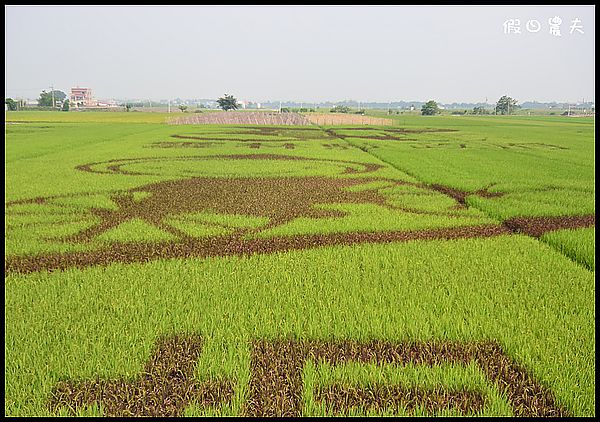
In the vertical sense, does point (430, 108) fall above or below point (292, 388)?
above

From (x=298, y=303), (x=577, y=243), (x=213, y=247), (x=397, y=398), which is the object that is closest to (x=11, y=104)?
(x=213, y=247)

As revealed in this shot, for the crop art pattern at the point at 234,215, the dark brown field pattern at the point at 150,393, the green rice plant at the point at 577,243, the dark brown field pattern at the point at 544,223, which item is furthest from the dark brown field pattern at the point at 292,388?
the dark brown field pattern at the point at 544,223

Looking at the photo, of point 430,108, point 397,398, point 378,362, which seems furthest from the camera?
point 430,108

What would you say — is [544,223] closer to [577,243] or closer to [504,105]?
[577,243]

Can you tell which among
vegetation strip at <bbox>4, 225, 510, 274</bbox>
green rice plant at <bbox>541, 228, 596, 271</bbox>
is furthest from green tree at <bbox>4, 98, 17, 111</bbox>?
green rice plant at <bbox>541, 228, 596, 271</bbox>

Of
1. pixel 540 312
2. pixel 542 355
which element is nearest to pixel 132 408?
pixel 542 355

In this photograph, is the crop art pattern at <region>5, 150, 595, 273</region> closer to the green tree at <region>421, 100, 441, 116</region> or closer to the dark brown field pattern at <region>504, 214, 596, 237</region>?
the dark brown field pattern at <region>504, 214, 596, 237</region>

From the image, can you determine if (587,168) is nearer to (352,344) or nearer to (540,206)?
(540,206)
